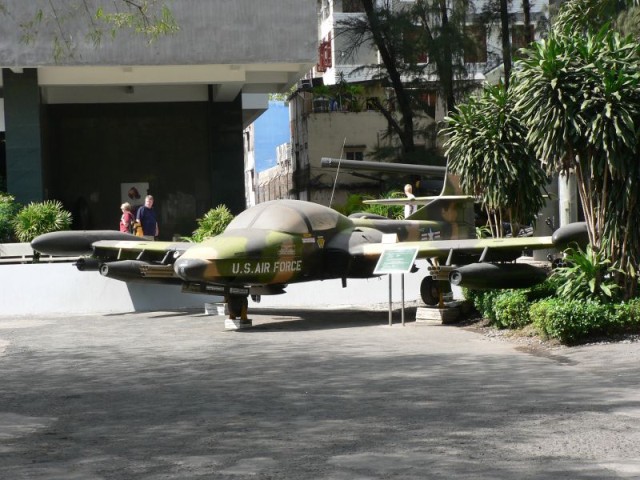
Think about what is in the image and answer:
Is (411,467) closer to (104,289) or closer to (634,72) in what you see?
(634,72)

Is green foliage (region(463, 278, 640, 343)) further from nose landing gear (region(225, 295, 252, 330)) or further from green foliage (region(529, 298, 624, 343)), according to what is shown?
nose landing gear (region(225, 295, 252, 330))

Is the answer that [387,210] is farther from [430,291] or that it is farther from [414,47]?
[414,47]

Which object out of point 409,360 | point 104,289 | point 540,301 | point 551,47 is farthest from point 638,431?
point 104,289

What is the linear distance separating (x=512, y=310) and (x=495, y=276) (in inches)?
27.6

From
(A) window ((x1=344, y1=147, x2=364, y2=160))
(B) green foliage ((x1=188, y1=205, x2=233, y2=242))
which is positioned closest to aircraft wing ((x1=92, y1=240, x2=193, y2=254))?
(B) green foliage ((x1=188, y1=205, x2=233, y2=242))

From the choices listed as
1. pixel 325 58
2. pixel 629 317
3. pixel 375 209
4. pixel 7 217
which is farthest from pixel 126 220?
pixel 325 58

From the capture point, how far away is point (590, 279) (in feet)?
48.7

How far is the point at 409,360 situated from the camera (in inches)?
521

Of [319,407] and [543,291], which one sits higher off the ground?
[543,291]

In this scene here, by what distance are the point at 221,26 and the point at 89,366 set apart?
50.2 ft

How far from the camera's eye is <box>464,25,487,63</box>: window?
117ft

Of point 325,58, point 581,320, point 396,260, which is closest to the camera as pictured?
point 581,320

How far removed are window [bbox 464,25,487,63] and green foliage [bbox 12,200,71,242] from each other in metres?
16.1

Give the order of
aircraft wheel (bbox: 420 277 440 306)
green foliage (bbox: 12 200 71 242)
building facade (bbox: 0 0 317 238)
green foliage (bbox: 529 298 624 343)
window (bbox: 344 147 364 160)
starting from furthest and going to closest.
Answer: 1. window (bbox: 344 147 364 160)
2. building facade (bbox: 0 0 317 238)
3. green foliage (bbox: 12 200 71 242)
4. aircraft wheel (bbox: 420 277 440 306)
5. green foliage (bbox: 529 298 624 343)
